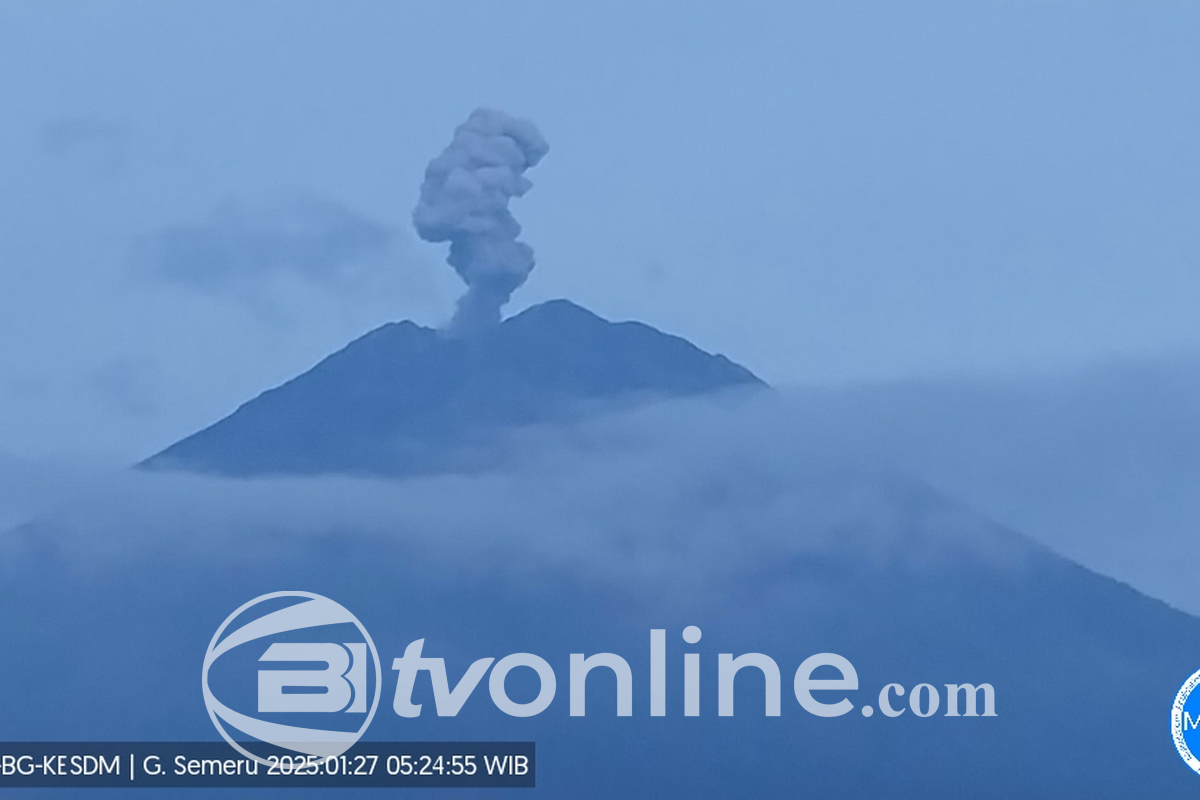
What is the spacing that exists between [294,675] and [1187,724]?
1983 mm

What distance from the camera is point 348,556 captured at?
2627mm

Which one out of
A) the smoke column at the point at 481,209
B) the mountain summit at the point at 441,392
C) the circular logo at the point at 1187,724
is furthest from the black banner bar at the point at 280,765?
the circular logo at the point at 1187,724

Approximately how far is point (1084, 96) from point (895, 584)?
1.20 m

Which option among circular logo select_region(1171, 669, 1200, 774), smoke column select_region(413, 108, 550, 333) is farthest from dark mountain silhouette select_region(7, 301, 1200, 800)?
smoke column select_region(413, 108, 550, 333)

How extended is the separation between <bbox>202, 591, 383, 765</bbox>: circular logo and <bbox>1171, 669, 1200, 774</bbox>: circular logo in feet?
5.80

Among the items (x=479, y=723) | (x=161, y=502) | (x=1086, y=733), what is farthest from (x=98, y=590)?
(x=1086, y=733)

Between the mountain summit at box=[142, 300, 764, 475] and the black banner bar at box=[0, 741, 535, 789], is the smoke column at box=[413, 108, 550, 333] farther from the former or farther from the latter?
the black banner bar at box=[0, 741, 535, 789]

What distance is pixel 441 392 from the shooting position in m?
2.68

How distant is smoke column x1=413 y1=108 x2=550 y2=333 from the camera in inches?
105

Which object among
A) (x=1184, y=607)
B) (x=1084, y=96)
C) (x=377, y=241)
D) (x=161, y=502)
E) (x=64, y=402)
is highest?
(x=1084, y=96)

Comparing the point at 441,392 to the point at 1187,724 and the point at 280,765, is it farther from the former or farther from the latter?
the point at 1187,724

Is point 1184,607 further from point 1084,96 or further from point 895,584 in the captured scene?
point 1084,96

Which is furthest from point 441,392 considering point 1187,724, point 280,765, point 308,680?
point 1187,724

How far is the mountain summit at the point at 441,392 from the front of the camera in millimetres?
2650
